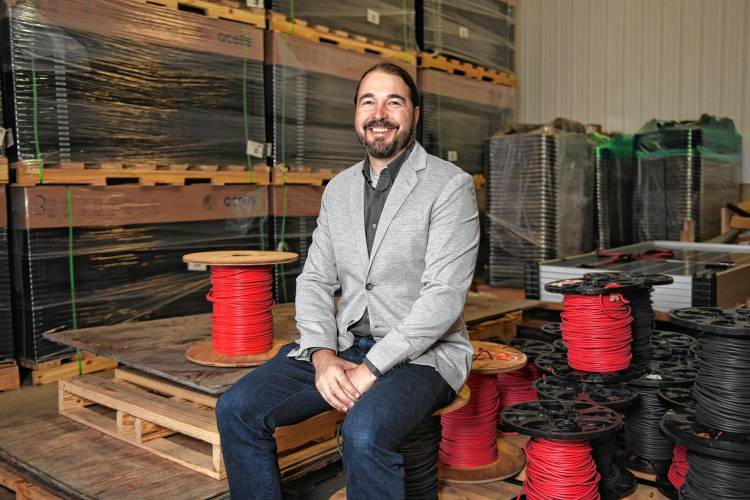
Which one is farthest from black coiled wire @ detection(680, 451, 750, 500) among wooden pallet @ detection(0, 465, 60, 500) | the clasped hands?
wooden pallet @ detection(0, 465, 60, 500)

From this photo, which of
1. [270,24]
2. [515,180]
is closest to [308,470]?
[270,24]

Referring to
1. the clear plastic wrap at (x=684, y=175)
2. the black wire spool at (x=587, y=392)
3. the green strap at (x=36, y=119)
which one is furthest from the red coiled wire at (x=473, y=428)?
the clear plastic wrap at (x=684, y=175)

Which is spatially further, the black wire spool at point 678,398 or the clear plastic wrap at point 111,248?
the clear plastic wrap at point 111,248

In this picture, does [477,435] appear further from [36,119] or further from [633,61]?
[633,61]

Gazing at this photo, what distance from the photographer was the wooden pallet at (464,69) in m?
7.64

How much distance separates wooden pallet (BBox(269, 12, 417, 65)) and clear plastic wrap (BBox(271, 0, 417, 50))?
0.05 meters

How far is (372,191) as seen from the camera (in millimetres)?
3047

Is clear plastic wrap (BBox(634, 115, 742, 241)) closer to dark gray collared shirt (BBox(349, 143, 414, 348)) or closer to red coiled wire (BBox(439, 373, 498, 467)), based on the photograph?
red coiled wire (BBox(439, 373, 498, 467))

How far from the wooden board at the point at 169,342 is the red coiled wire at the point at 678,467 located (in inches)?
74.5

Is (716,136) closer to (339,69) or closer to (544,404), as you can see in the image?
(339,69)

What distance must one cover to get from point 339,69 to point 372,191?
387cm

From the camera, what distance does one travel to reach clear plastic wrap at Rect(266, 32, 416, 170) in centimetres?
621

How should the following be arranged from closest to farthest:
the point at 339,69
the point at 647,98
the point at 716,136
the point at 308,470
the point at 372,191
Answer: the point at 372,191 < the point at 308,470 < the point at 339,69 < the point at 716,136 < the point at 647,98

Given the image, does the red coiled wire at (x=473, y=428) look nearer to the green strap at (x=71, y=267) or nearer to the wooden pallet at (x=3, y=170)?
the green strap at (x=71, y=267)
